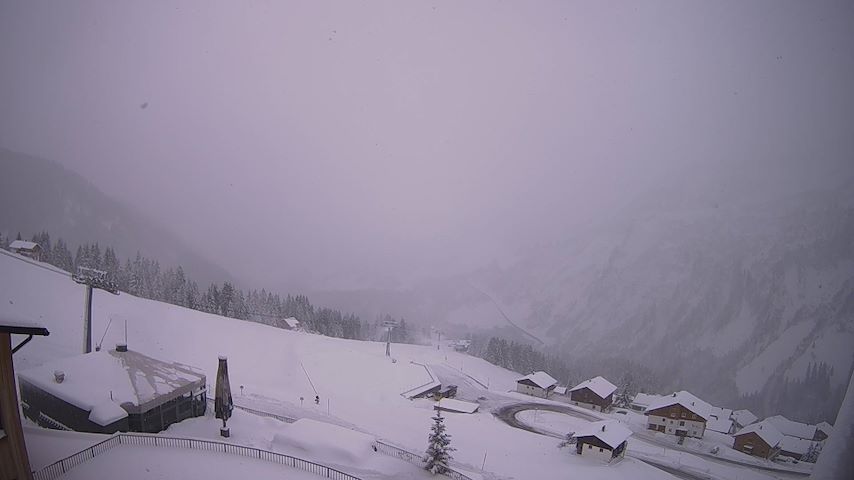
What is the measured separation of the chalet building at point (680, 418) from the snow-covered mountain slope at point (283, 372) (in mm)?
19662

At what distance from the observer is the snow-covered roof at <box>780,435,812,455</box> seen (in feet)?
130

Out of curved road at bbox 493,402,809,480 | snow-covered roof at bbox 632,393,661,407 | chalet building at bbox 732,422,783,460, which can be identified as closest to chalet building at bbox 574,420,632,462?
curved road at bbox 493,402,809,480

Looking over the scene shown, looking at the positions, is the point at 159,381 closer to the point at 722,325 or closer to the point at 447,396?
the point at 447,396

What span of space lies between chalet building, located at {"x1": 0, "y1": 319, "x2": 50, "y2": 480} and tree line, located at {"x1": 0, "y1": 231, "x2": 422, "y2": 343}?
5763cm

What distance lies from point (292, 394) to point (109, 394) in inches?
595

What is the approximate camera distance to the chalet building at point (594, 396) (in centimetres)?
5019

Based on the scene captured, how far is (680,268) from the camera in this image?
151125mm

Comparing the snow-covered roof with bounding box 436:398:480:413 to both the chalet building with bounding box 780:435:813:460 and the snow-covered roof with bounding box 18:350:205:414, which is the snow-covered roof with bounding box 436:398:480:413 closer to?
the snow-covered roof with bounding box 18:350:205:414

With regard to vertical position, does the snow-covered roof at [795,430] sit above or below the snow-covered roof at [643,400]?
above

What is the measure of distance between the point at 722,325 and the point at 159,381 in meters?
147

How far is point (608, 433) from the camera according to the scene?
2683 cm

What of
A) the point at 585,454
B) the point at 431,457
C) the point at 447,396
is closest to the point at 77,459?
the point at 431,457

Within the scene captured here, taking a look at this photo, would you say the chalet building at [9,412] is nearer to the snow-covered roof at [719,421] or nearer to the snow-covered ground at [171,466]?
the snow-covered ground at [171,466]

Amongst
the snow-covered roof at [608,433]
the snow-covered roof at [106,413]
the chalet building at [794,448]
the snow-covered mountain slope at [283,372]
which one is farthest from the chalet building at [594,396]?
the snow-covered roof at [106,413]
